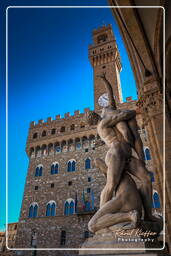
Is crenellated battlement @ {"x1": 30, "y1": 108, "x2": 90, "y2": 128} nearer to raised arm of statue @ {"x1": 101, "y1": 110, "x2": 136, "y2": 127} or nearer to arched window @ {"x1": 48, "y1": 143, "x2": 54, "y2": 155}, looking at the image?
arched window @ {"x1": 48, "y1": 143, "x2": 54, "y2": 155}

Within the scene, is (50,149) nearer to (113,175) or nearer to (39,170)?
(39,170)

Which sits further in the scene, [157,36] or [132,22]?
[132,22]

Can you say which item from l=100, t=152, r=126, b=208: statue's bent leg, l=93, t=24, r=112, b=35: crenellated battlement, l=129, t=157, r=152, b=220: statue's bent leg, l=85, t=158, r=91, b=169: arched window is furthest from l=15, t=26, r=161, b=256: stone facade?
l=100, t=152, r=126, b=208: statue's bent leg

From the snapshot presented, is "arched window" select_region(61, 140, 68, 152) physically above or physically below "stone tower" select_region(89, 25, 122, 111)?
below

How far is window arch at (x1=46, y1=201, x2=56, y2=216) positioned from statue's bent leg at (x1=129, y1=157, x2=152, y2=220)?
17.6 m

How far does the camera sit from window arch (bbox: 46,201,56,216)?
18672 mm

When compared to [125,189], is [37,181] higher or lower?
higher

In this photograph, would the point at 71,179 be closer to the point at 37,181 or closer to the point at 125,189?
the point at 37,181

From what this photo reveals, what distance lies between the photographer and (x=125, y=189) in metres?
2.46

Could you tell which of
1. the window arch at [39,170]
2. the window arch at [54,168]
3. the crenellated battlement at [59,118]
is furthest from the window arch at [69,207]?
the crenellated battlement at [59,118]

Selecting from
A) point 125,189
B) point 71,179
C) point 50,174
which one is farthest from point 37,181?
point 125,189

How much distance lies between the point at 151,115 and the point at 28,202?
57.1 ft

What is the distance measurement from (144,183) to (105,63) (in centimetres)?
2522

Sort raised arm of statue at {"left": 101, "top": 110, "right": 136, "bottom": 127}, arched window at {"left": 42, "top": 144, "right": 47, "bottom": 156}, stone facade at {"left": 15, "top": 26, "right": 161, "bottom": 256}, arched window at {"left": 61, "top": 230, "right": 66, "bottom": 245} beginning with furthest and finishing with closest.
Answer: arched window at {"left": 42, "top": 144, "right": 47, "bottom": 156}
stone facade at {"left": 15, "top": 26, "right": 161, "bottom": 256}
arched window at {"left": 61, "top": 230, "right": 66, "bottom": 245}
raised arm of statue at {"left": 101, "top": 110, "right": 136, "bottom": 127}
